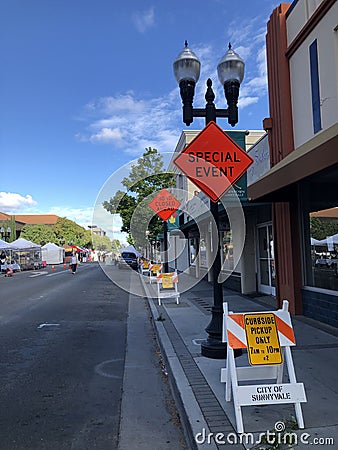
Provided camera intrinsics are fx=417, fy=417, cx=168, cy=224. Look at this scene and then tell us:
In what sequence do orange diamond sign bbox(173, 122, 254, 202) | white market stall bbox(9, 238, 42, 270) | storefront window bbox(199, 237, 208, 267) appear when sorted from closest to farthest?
orange diamond sign bbox(173, 122, 254, 202) < storefront window bbox(199, 237, 208, 267) < white market stall bbox(9, 238, 42, 270)

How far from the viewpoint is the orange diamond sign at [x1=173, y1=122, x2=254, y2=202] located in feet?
20.3

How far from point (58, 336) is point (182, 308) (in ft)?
13.7

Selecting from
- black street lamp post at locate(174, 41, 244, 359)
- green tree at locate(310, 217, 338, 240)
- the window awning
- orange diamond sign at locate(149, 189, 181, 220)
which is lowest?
green tree at locate(310, 217, 338, 240)

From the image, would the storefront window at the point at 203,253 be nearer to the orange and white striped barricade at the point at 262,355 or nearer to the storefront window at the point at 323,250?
the storefront window at the point at 323,250

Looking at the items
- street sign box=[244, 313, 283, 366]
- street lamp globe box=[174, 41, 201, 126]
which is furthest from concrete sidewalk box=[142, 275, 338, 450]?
street lamp globe box=[174, 41, 201, 126]

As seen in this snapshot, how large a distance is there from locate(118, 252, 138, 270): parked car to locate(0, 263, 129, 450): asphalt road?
25.9 m

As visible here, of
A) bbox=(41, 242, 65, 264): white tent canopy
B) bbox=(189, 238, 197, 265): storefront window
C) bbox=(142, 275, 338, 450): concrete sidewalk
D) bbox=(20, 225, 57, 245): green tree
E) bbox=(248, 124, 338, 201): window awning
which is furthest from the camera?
bbox=(20, 225, 57, 245): green tree

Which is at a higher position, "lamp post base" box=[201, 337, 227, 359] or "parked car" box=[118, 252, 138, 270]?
"parked car" box=[118, 252, 138, 270]

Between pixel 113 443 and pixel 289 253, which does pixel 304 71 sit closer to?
pixel 289 253

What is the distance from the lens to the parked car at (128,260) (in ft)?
126

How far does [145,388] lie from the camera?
5.67 m

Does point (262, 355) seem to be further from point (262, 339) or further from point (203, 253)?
point (203, 253)

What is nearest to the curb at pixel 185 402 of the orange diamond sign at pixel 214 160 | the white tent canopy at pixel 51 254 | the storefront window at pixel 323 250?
the orange diamond sign at pixel 214 160

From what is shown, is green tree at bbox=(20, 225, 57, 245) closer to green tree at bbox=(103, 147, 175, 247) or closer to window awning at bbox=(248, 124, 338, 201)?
green tree at bbox=(103, 147, 175, 247)
